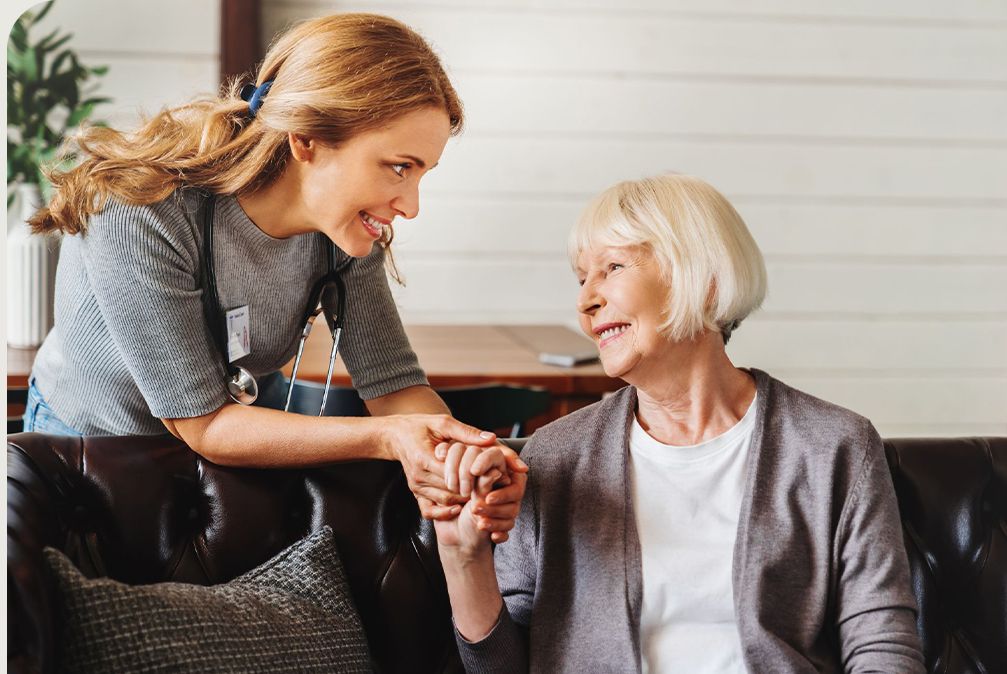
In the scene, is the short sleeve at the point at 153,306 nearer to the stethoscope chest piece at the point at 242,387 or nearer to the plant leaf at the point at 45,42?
the stethoscope chest piece at the point at 242,387

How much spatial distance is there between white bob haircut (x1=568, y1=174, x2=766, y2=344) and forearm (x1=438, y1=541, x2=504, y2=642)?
40cm

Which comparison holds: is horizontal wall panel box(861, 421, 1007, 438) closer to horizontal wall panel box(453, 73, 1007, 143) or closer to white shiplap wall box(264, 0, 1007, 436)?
white shiplap wall box(264, 0, 1007, 436)

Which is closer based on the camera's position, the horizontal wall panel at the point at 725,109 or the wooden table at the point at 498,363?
the wooden table at the point at 498,363

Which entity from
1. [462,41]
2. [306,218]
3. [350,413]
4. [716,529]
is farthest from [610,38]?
[716,529]

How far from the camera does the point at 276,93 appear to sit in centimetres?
154

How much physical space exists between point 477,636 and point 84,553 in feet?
1.72

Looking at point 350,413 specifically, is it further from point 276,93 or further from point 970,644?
point 970,644

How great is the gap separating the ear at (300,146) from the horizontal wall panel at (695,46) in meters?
2.07

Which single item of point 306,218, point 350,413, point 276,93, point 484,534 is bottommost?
point 350,413

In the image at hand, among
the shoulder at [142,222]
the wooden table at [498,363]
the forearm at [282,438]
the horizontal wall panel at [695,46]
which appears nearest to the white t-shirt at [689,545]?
the forearm at [282,438]

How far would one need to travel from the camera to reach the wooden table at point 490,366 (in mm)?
2533

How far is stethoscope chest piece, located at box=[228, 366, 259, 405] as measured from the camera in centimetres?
154

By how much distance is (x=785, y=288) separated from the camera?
3857 millimetres

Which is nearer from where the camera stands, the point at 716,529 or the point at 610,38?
the point at 716,529
